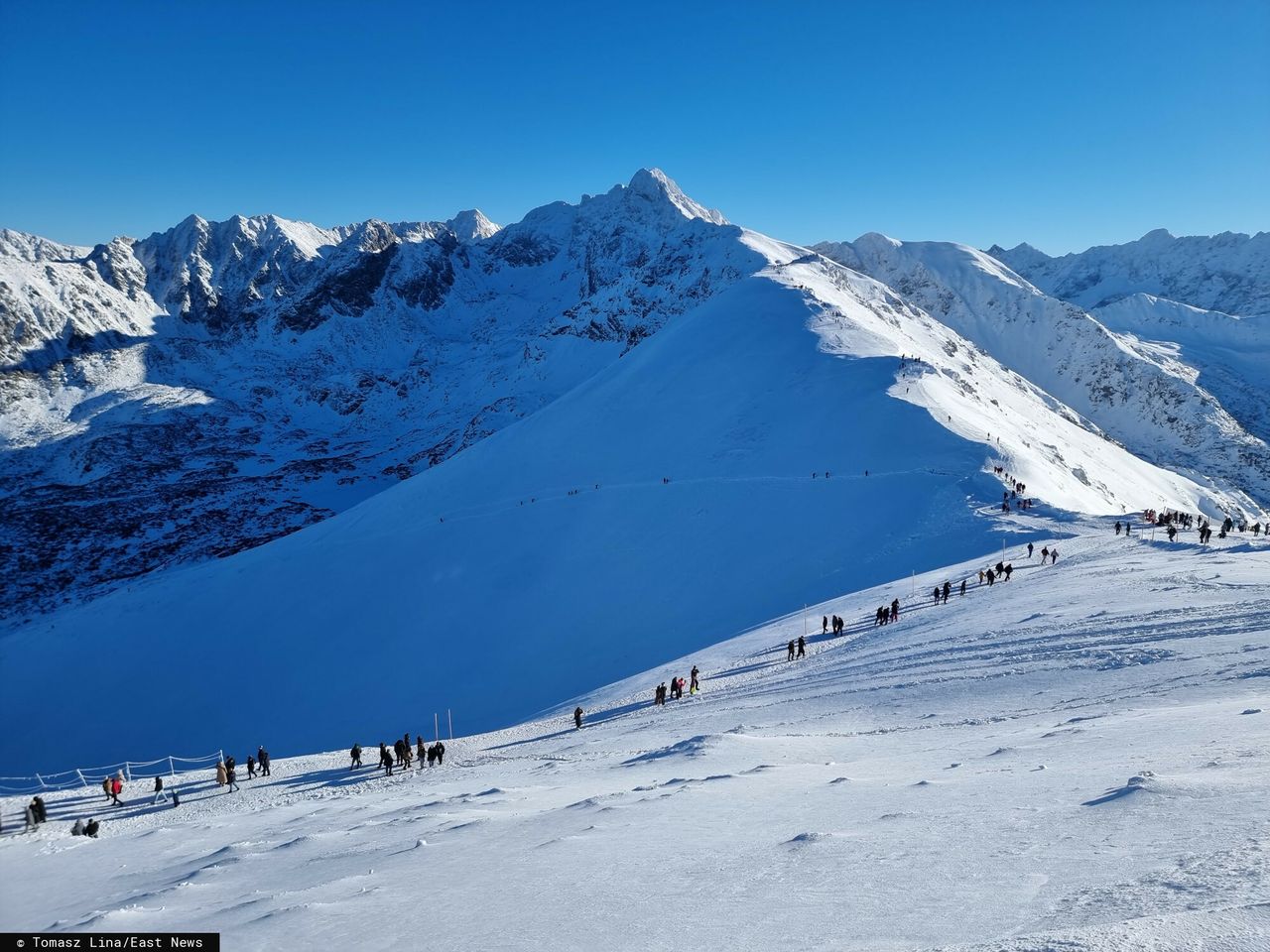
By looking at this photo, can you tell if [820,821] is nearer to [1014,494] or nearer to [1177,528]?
[1177,528]

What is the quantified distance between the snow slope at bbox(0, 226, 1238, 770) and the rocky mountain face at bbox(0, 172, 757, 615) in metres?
47.9

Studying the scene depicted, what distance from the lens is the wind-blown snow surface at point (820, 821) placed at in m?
7.44

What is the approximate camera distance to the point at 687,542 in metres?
44.4

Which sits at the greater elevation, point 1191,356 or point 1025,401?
point 1191,356

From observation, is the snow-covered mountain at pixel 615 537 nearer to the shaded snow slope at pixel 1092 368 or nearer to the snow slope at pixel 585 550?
the snow slope at pixel 585 550

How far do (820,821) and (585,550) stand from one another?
35.9m

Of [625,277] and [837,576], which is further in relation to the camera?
[625,277]

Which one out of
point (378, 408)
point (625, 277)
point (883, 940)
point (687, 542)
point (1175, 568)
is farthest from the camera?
point (378, 408)

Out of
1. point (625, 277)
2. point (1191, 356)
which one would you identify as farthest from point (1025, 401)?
point (1191, 356)

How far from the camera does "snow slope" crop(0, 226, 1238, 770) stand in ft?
127

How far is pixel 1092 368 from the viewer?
147m

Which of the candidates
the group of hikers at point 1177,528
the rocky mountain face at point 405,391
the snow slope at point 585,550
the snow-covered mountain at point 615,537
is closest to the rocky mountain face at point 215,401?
the rocky mountain face at point 405,391

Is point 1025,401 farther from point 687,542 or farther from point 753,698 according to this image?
point 753,698

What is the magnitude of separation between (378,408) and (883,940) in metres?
169
